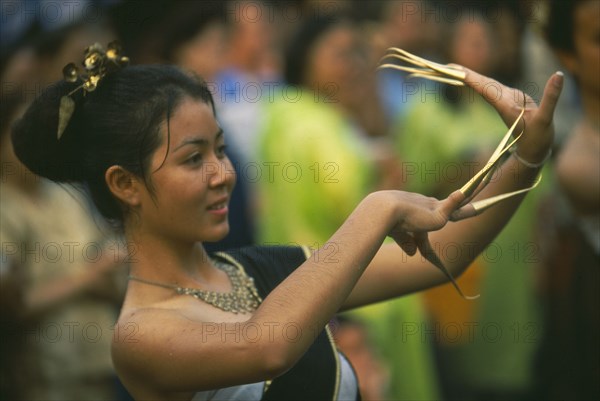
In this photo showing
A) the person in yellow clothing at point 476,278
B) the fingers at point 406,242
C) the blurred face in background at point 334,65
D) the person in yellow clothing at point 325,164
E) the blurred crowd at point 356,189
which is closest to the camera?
the fingers at point 406,242

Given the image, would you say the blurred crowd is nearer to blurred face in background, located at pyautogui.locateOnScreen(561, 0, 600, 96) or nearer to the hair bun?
blurred face in background, located at pyautogui.locateOnScreen(561, 0, 600, 96)

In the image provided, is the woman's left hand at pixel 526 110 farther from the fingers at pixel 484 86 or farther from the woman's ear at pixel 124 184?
the woman's ear at pixel 124 184

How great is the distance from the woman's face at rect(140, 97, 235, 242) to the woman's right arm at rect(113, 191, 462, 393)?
28cm

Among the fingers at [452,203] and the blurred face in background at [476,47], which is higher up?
the fingers at [452,203]

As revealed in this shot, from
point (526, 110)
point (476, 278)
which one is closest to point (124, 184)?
point (526, 110)

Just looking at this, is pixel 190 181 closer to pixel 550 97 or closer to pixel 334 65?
pixel 550 97

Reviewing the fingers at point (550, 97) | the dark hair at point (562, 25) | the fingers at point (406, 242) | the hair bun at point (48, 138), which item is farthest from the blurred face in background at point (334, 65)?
the fingers at point (406, 242)

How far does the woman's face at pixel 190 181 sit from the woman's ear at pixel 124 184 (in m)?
0.03

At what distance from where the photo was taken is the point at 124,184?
116 inches

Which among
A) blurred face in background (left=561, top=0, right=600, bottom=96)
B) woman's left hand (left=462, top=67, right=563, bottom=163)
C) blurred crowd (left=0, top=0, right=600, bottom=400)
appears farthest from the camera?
blurred crowd (left=0, top=0, right=600, bottom=400)

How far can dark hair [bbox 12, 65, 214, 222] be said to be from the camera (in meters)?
2.90

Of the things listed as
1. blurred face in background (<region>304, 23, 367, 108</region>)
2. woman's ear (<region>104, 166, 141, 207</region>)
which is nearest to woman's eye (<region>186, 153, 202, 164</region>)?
woman's ear (<region>104, 166, 141, 207</region>)

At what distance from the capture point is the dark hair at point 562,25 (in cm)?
364

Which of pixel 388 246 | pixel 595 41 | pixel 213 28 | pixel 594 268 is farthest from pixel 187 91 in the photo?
pixel 213 28
